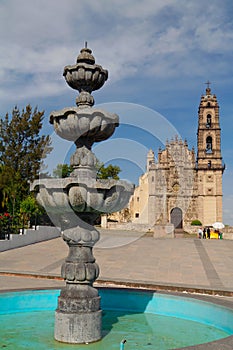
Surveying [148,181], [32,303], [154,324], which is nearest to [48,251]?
[32,303]

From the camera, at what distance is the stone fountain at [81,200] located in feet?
14.0

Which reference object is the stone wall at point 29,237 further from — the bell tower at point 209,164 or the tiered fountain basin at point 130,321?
the bell tower at point 209,164

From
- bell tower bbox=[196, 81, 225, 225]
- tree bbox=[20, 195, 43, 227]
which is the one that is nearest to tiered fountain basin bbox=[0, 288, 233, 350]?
tree bbox=[20, 195, 43, 227]

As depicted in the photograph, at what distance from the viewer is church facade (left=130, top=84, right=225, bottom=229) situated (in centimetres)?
5156

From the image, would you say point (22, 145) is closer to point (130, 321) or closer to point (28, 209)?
point (28, 209)

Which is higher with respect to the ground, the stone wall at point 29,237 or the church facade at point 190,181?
the church facade at point 190,181

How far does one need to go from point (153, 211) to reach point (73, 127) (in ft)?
159

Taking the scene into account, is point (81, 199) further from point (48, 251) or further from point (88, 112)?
point (48, 251)

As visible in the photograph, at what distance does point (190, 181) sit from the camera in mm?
54375

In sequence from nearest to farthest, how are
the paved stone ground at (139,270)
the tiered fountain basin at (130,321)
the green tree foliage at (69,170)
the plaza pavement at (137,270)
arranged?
the tiered fountain basin at (130,321) < the green tree foliage at (69,170) < the paved stone ground at (139,270) < the plaza pavement at (137,270)

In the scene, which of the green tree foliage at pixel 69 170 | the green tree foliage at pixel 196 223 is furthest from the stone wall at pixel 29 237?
the green tree foliage at pixel 196 223

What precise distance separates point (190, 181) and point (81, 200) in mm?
51346

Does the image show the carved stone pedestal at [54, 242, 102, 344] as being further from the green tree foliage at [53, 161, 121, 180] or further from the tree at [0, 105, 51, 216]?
the tree at [0, 105, 51, 216]

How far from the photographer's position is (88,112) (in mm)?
4371
